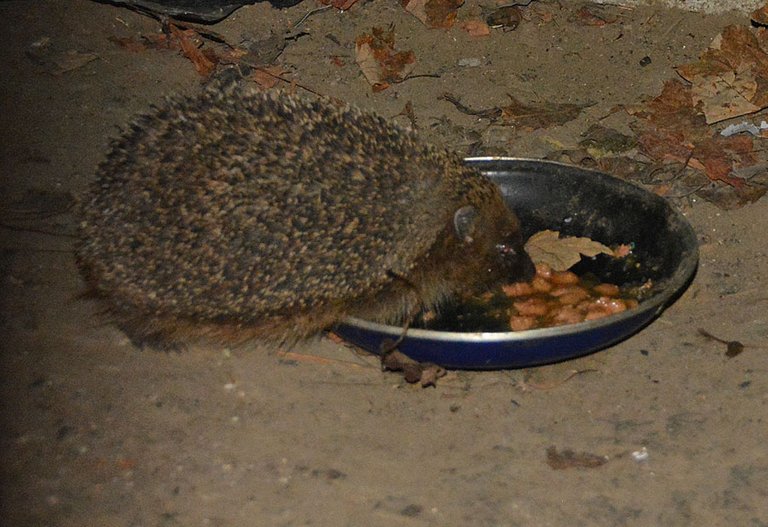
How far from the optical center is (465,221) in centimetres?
486

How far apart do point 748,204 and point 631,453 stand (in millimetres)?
2359

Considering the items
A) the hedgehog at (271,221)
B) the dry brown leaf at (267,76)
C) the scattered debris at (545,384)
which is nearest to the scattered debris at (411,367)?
the hedgehog at (271,221)

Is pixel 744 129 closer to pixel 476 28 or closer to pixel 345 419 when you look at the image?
pixel 476 28

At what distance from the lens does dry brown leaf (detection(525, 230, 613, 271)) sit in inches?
206

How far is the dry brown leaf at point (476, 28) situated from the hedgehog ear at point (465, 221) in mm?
2961

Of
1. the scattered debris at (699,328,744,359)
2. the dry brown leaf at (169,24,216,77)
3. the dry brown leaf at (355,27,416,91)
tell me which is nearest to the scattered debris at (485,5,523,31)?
the dry brown leaf at (355,27,416,91)

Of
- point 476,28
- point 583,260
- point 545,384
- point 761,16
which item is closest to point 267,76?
point 476,28

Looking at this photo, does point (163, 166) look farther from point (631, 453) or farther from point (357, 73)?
point (357, 73)

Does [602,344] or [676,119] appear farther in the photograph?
[676,119]

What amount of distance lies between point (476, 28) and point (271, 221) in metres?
3.60

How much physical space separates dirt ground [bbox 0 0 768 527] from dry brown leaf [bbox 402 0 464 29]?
1.54 metres

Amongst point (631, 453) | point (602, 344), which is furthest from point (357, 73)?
point (631, 453)

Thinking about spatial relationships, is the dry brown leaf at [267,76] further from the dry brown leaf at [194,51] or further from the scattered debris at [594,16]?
the scattered debris at [594,16]

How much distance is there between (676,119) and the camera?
6660 millimetres
